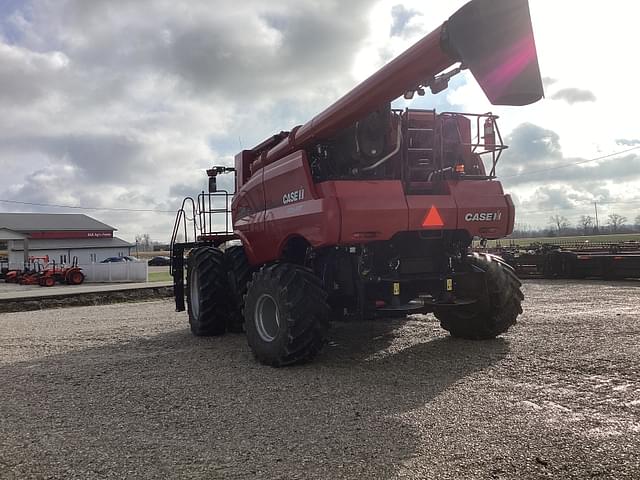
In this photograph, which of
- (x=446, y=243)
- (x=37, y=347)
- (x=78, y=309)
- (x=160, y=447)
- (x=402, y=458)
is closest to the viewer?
(x=402, y=458)

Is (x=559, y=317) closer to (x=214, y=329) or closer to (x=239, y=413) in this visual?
(x=214, y=329)

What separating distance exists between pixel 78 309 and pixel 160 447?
41.1ft

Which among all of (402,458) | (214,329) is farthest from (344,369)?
(214,329)

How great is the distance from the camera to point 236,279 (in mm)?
8133

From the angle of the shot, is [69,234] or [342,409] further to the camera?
[69,234]

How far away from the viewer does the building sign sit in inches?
2168

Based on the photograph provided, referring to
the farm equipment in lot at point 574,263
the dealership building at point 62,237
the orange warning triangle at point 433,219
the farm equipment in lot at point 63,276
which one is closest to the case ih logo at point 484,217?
the orange warning triangle at point 433,219

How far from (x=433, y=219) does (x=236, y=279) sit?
3.52 m

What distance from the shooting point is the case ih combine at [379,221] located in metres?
5.58

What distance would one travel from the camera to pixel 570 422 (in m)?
3.90

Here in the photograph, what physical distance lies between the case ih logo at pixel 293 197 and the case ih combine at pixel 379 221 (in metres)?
0.04

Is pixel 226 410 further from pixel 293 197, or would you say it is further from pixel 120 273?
pixel 120 273

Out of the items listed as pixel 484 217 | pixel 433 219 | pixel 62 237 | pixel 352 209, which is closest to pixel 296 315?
pixel 352 209

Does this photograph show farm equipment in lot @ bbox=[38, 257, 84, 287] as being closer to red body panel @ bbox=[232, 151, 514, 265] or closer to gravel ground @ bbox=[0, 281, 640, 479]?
gravel ground @ bbox=[0, 281, 640, 479]
